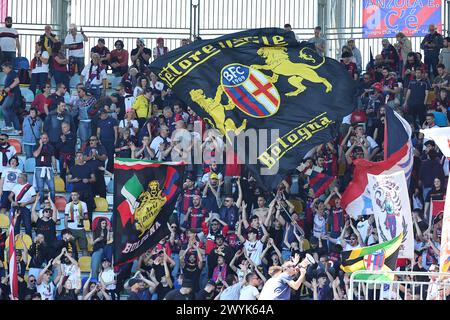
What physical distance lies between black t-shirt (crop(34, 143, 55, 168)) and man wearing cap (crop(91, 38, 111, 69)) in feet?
11.3

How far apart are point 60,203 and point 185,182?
2.36m

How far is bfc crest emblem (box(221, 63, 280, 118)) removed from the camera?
2462 cm

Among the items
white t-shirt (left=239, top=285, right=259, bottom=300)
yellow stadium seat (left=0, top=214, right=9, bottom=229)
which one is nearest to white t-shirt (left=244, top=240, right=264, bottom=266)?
white t-shirt (left=239, top=285, right=259, bottom=300)

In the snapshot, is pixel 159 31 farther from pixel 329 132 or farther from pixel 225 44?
pixel 329 132

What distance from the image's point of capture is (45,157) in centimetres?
2467

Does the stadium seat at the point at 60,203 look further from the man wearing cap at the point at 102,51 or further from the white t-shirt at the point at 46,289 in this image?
the man wearing cap at the point at 102,51

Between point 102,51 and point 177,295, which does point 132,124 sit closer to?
point 102,51

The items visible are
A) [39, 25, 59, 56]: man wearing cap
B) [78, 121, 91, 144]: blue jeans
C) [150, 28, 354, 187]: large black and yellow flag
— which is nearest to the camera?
[150, 28, 354, 187]: large black and yellow flag

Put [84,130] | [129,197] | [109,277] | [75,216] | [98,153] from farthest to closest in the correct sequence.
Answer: [84,130] < [98,153] < [75,216] < [109,277] < [129,197]

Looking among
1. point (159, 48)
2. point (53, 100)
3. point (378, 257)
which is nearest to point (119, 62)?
point (159, 48)

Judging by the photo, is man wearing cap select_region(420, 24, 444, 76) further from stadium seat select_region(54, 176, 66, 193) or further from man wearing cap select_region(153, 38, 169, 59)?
stadium seat select_region(54, 176, 66, 193)

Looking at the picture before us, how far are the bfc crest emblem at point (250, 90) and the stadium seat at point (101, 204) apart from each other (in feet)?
9.75

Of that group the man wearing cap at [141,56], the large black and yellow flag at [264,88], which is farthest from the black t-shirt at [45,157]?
the man wearing cap at [141,56]

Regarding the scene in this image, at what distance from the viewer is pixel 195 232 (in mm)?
22844
